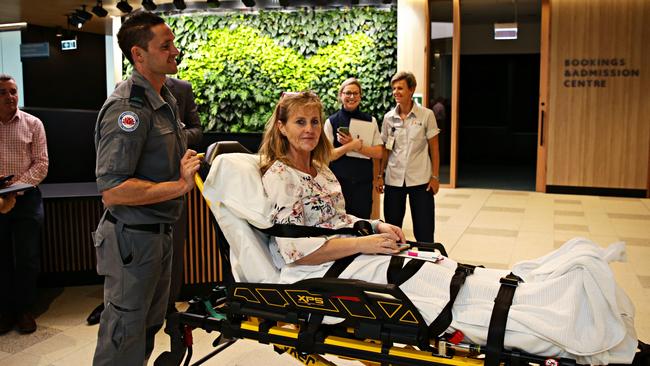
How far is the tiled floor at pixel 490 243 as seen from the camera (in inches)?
135

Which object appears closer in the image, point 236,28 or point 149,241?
point 149,241

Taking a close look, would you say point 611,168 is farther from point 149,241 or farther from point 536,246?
point 149,241

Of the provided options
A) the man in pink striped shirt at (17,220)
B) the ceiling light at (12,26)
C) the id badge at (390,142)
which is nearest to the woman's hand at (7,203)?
the man in pink striped shirt at (17,220)

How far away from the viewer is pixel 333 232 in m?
2.39

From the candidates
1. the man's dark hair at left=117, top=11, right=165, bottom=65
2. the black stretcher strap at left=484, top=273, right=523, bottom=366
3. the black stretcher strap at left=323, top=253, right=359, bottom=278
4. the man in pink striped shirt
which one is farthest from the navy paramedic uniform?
the man in pink striped shirt

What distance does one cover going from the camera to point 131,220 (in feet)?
7.47

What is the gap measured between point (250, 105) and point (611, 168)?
608 centimetres

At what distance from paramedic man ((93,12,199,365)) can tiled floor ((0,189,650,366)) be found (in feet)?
3.59

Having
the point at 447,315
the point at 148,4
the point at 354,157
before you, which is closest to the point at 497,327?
the point at 447,315

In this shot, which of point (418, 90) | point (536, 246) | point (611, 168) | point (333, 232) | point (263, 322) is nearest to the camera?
point (263, 322)

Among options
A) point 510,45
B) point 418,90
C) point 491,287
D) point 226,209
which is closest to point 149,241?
point 226,209

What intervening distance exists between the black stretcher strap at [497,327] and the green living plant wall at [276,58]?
8.47m

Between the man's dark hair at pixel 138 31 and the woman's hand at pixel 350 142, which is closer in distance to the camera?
the man's dark hair at pixel 138 31

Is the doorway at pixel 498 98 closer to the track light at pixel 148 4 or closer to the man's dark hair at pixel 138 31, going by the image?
the track light at pixel 148 4
